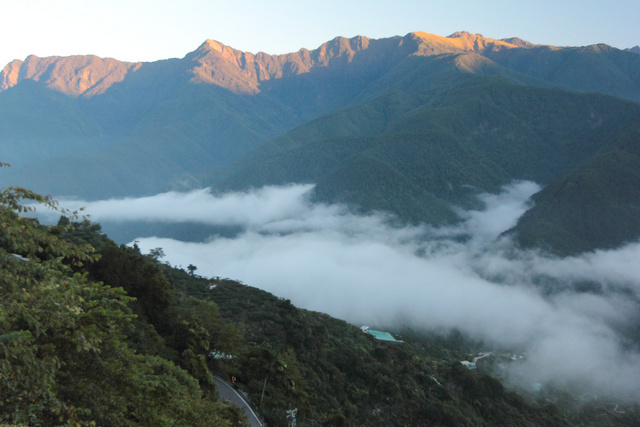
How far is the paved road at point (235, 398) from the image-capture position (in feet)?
79.0

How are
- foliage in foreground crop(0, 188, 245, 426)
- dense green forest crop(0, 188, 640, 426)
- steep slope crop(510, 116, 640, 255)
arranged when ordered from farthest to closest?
Result: 1. steep slope crop(510, 116, 640, 255)
2. dense green forest crop(0, 188, 640, 426)
3. foliage in foreground crop(0, 188, 245, 426)

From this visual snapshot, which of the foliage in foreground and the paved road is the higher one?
the foliage in foreground

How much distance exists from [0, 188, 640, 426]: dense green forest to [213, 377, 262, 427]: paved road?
98 centimetres

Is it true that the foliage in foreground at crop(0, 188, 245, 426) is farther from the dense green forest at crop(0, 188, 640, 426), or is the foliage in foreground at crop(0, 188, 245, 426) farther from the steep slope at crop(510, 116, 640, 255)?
the steep slope at crop(510, 116, 640, 255)

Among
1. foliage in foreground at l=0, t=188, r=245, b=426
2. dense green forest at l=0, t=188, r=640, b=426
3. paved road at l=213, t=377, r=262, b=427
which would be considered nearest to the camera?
foliage in foreground at l=0, t=188, r=245, b=426

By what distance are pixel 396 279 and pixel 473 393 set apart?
14359cm

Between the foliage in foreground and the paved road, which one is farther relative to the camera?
the paved road

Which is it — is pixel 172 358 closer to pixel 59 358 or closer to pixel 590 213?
pixel 59 358

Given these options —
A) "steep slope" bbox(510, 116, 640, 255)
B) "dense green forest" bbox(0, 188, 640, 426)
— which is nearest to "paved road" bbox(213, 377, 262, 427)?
"dense green forest" bbox(0, 188, 640, 426)

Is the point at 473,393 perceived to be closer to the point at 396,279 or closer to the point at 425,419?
the point at 425,419

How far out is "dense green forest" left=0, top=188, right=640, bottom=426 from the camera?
29.8ft

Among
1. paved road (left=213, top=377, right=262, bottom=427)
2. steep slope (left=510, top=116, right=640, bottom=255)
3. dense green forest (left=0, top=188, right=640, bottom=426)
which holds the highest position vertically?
steep slope (left=510, top=116, right=640, bottom=255)

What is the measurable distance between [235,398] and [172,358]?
456cm

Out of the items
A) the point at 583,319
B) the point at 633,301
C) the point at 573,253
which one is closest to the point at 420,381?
the point at 583,319
